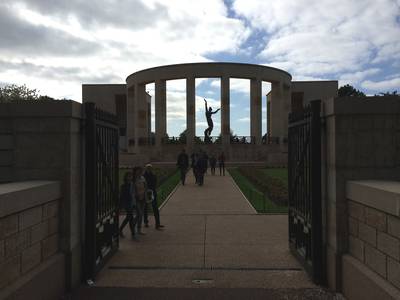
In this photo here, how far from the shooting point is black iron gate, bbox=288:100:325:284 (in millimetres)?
6207

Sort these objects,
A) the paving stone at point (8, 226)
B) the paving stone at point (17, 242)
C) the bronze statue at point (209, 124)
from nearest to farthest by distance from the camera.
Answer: the paving stone at point (8, 226)
the paving stone at point (17, 242)
the bronze statue at point (209, 124)

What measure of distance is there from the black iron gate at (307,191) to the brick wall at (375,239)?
66 centimetres

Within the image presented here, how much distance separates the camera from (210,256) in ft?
25.0

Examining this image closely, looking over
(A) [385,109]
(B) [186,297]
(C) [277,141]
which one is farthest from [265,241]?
(C) [277,141]

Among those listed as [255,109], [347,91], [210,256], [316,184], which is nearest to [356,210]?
[316,184]

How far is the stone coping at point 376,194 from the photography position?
418 cm

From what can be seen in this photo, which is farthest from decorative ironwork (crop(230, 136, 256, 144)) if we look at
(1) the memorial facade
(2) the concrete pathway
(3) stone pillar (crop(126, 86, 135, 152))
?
(2) the concrete pathway

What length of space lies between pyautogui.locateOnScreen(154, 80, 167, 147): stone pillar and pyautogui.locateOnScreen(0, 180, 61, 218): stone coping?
1656 inches

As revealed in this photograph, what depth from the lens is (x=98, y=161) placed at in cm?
707

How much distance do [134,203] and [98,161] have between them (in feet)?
7.47

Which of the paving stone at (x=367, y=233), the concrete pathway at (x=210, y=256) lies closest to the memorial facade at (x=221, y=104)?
the concrete pathway at (x=210, y=256)

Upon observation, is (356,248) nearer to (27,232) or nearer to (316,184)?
(316,184)

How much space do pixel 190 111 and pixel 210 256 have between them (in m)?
39.0

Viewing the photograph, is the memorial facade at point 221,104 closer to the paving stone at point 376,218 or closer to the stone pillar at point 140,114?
the stone pillar at point 140,114
